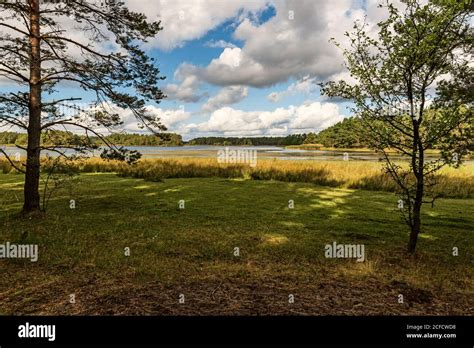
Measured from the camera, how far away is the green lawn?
15.8 feet

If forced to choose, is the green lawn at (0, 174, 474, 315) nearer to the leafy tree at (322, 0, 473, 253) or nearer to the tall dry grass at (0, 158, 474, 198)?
the leafy tree at (322, 0, 473, 253)

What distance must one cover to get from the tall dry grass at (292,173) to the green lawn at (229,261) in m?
6.10

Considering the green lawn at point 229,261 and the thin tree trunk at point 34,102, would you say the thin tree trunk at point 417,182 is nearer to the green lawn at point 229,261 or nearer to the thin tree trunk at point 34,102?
the green lawn at point 229,261

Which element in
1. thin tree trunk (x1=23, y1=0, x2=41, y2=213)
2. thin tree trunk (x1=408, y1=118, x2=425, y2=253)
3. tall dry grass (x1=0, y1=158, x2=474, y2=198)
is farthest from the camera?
tall dry grass (x1=0, y1=158, x2=474, y2=198)

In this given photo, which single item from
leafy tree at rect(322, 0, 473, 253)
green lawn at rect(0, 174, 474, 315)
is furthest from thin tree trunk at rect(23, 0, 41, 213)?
leafy tree at rect(322, 0, 473, 253)

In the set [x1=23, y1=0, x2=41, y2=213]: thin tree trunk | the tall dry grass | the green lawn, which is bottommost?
the green lawn

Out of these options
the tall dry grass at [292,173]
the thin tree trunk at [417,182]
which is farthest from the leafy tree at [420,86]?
the tall dry grass at [292,173]

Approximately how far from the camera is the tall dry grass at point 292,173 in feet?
60.8

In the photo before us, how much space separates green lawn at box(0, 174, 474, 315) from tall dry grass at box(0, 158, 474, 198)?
6.10 meters

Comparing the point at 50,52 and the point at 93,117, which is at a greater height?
the point at 50,52

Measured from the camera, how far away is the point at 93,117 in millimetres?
10023
